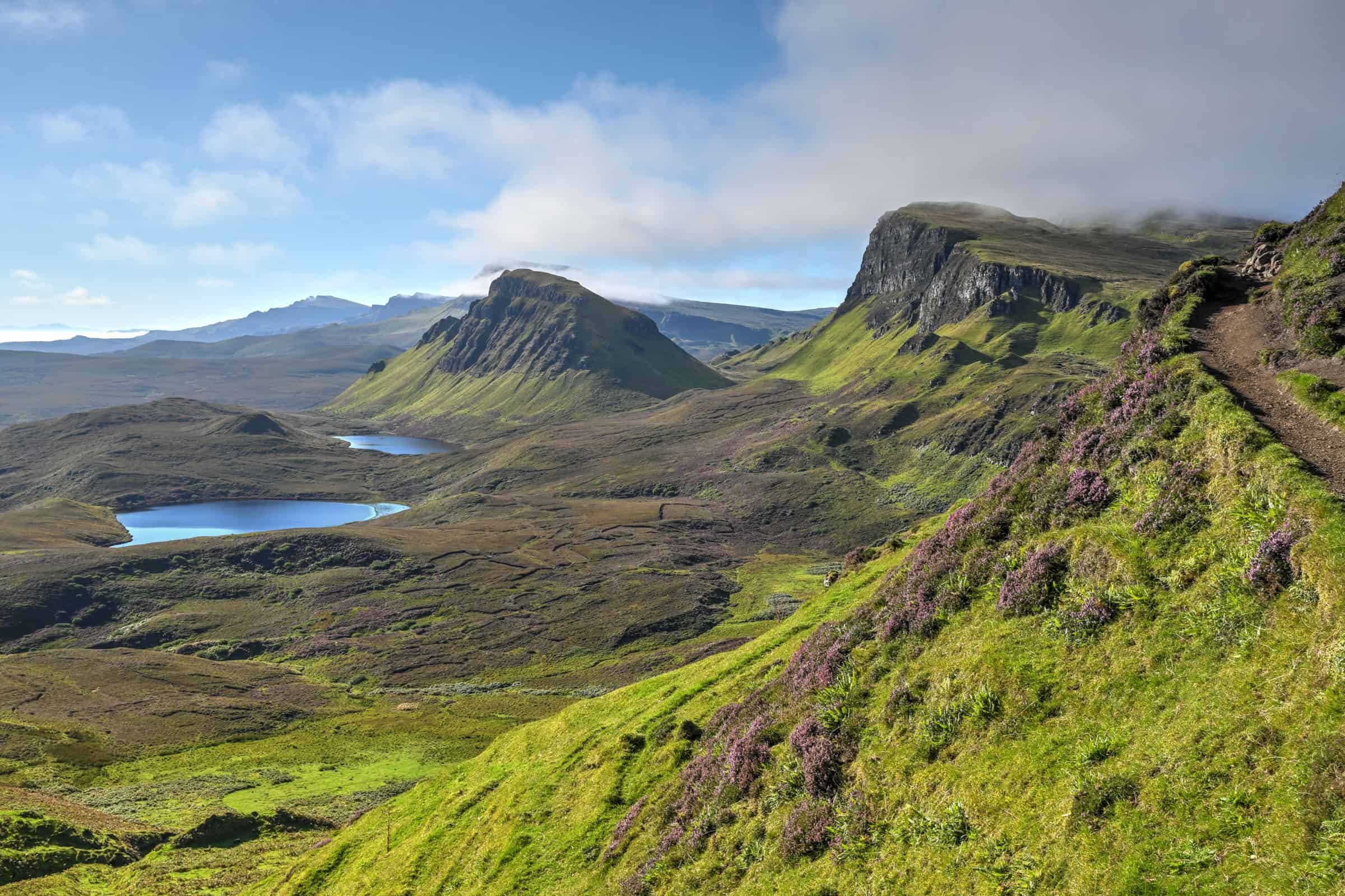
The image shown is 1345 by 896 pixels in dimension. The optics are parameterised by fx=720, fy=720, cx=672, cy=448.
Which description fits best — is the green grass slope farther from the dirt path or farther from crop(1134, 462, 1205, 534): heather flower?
the dirt path

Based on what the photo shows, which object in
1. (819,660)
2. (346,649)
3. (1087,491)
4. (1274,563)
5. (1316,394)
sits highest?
(1316,394)

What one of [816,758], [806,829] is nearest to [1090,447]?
[816,758]

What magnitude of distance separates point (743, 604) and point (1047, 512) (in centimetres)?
11723

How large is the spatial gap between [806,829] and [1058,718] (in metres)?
8.15

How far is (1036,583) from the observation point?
76.4 feet

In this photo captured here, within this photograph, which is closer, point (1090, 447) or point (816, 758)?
point (816, 758)

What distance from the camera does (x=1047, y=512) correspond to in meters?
26.2

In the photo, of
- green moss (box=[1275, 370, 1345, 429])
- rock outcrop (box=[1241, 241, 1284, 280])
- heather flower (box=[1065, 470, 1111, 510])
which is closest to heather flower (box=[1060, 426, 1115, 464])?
heather flower (box=[1065, 470, 1111, 510])

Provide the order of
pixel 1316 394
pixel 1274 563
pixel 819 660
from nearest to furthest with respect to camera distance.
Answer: pixel 1274 563 < pixel 1316 394 < pixel 819 660

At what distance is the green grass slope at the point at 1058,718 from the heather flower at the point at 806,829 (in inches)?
2.6

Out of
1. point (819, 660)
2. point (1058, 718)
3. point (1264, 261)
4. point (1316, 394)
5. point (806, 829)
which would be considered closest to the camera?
point (1058, 718)

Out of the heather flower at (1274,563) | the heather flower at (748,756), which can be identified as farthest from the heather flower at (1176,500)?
the heather flower at (748,756)

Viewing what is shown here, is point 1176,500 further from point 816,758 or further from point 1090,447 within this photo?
point 816,758

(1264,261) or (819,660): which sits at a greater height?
(1264,261)
